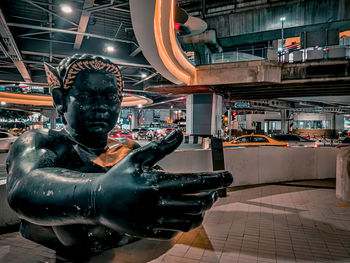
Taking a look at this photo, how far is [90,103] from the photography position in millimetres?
1336

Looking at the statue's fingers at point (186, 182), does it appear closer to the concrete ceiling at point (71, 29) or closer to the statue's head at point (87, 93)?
the statue's head at point (87, 93)

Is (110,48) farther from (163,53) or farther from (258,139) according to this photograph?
(258,139)

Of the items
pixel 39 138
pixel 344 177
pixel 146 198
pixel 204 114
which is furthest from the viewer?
pixel 204 114

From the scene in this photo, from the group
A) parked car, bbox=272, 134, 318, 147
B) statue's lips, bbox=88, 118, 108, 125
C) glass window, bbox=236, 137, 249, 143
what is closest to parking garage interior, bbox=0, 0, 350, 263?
statue's lips, bbox=88, 118, 108, 125

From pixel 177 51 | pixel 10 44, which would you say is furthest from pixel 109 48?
pixel 10 44

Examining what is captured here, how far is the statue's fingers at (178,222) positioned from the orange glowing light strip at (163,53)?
25.7 ft

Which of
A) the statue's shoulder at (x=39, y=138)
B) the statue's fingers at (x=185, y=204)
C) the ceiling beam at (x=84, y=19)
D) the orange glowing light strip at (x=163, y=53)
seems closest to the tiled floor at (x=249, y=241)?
the statue's shoulder at (x=39, y=138)

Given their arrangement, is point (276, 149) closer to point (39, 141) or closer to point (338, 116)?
point (39, 141)

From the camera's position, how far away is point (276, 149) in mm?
8266

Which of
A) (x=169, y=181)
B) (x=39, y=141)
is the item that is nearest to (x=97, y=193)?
(x=169, y=181)

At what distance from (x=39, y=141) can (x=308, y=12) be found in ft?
60.4

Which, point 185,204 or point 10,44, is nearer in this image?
point 185,204

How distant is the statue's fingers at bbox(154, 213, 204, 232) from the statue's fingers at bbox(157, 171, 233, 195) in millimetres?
95

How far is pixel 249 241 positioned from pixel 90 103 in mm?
3670
